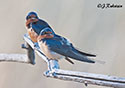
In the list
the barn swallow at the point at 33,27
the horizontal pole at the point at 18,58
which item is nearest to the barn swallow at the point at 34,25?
the barn swallow at the point at 33,27

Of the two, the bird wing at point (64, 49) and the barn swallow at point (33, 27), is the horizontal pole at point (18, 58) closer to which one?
the barn swallow at point (33, 27)

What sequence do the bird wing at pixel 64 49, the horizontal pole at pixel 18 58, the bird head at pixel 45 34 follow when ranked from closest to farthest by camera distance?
the bird wing at pixel 64 49
the bird head at pixel 45 34
the horizontal pole at pixel 18 58

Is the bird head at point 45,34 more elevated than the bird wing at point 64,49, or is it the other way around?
the bird head at point 45,34

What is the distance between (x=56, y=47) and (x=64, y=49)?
0.05 meters

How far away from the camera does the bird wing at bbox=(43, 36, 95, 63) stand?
1160 mm

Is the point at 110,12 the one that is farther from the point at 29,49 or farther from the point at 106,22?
the point at 29,49

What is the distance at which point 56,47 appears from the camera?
124cm

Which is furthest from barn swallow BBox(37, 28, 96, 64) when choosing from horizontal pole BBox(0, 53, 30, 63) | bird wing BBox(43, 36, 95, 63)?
horizontal pole BBox(0, 53, 30, 63)

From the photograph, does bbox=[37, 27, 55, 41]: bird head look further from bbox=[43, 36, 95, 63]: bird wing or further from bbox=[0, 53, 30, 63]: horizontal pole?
bbox=[0, 53, 30, 63]: horizontal pole

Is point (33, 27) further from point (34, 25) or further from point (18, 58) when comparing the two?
point (18, 58)

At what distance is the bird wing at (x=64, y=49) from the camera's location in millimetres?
1160

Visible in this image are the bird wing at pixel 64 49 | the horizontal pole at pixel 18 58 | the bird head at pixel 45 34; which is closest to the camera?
the bird wing at pixel 64 49

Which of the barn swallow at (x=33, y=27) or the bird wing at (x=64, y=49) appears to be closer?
the bird wing at (x=64, y=49)

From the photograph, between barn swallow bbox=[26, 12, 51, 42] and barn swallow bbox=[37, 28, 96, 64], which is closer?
barn swallow bbox=[37, 28, 96, 64]
